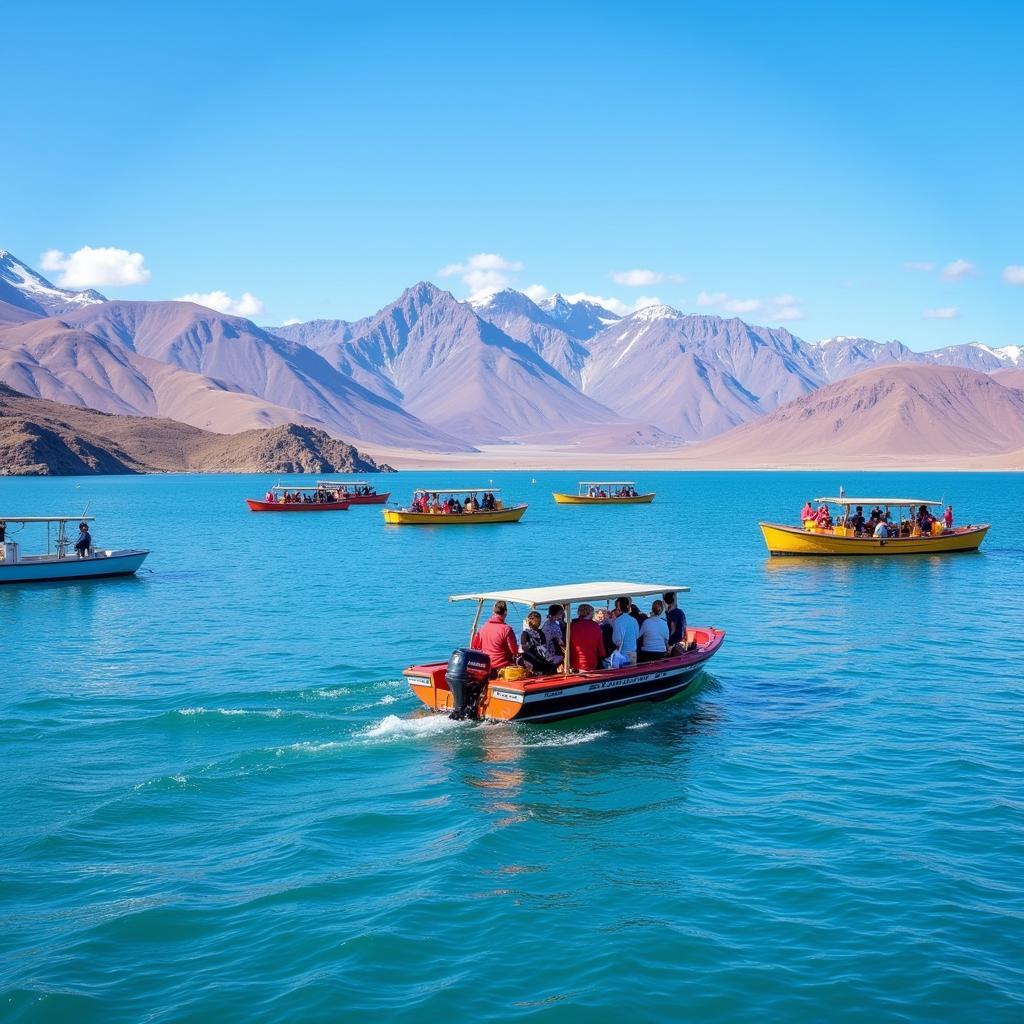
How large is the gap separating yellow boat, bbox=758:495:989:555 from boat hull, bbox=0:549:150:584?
26566 millimetres

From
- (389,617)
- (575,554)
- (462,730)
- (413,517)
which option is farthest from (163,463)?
(462,730)

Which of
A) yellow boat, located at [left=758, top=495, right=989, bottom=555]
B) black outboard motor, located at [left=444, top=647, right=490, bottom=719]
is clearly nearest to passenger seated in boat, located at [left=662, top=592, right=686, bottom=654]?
black outboard motor, located at [left=444, top=647, right=490, bottom=719]

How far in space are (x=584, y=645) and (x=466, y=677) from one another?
2187 millimetres

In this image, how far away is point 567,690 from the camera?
18078 millimetres

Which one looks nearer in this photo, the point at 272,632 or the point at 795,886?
the point at 795,886

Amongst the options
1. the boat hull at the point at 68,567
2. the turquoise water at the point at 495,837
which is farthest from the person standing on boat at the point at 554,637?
the boat hull at the point at 68,567

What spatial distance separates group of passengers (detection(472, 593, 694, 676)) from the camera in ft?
60.7

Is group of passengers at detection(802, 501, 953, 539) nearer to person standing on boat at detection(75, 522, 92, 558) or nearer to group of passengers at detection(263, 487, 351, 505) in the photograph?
person standing on boat at detection(75, 522, 92, 558)

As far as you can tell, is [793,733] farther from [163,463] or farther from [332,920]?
[163,463]

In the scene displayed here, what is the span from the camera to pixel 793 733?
18.9 metres

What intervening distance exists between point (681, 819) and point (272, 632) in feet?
55.1

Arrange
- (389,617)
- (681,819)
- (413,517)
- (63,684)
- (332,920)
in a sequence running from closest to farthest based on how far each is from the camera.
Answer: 1. (332,920)
2. (681,819)
3. (63,684)
4. (389,617)
5. (413,517)

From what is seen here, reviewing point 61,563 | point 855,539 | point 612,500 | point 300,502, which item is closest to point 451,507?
point 300,502

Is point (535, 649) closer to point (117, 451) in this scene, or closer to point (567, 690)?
point (567, 690)
